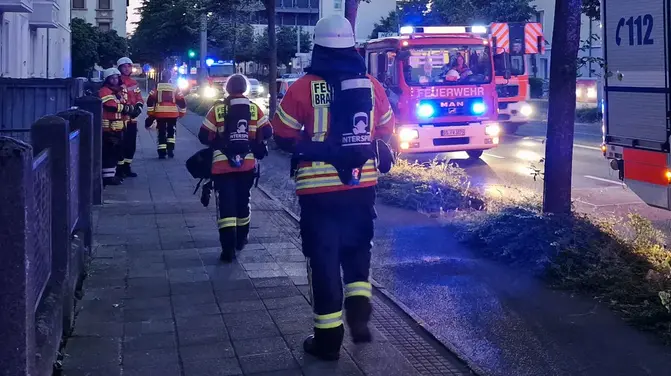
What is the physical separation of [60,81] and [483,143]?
7.83m

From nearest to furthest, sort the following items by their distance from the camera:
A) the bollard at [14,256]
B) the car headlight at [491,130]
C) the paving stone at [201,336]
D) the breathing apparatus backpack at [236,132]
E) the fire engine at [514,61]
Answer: the bollard at [14,256], the paving stone at [201,336], the breathing apparatus backpack at [236,132], the car headlight at [491,130], the fire engine at [514,61]

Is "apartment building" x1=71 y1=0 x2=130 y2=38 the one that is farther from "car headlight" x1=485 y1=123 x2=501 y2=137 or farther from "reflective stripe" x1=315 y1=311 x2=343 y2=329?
"reflective stripe" x1=315 y1=311 x2=343 y2=329

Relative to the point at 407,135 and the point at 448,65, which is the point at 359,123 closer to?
the point at 407,135

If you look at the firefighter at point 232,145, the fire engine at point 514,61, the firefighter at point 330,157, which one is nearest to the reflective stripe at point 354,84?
the firefighter at point 330,157

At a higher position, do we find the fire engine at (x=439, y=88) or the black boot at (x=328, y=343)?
the fire engine at (x=439, y=88)

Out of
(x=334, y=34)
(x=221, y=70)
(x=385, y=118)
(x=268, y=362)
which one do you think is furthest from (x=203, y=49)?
(x=268, y=362)

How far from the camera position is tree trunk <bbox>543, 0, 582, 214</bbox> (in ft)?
26.2

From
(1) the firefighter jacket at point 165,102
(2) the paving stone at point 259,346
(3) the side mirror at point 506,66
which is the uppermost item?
(3) the side mirror at point 506,66

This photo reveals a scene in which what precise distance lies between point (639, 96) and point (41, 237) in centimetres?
603

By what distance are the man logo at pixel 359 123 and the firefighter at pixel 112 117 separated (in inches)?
321

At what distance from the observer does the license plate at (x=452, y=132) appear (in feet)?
51.8

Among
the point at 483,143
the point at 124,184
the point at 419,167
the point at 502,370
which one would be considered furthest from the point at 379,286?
the point at 483,143

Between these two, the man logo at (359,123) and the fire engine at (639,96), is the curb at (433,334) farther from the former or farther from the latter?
the fire engine at (639,96)

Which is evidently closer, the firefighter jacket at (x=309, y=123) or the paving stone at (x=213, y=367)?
the paving stone at (x=213, y=367)
